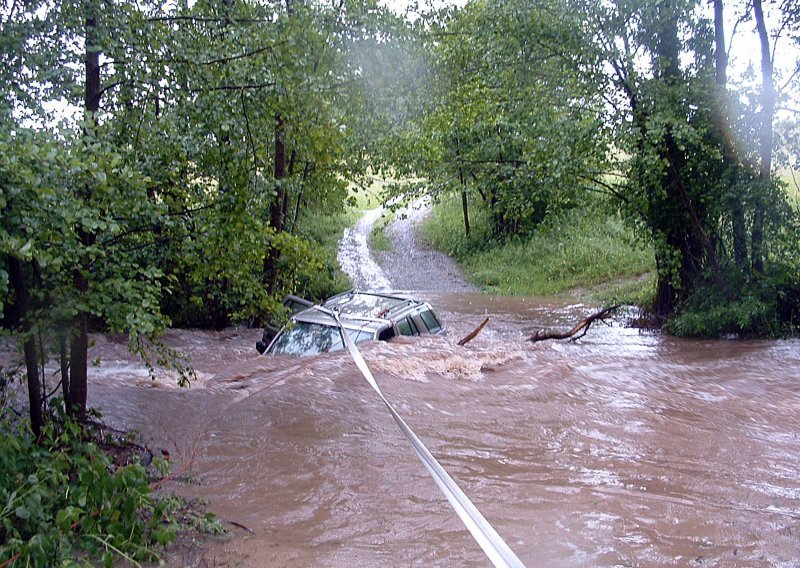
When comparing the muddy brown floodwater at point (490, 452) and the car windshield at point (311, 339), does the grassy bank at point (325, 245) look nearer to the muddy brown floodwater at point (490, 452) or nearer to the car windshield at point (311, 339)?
the car windshield at point (311, 339)

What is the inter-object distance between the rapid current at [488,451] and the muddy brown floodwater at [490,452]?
0.9 inches

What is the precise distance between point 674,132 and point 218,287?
8559mm

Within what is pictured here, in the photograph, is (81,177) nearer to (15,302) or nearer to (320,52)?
(15,302)

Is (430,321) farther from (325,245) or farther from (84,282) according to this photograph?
(325,245)

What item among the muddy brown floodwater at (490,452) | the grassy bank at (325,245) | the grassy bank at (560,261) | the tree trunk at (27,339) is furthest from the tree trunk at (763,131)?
the tree trunk at (27,339)

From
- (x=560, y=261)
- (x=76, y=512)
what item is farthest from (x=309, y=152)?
(x=560, y=261)

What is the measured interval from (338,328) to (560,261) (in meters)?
20.6

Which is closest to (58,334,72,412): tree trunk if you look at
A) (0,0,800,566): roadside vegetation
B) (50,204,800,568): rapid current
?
(0,0,800,566): roadside vegetation

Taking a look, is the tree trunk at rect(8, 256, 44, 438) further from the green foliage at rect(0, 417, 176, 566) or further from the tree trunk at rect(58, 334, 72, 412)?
the green foliage at rect(0, 417, 176, 566)

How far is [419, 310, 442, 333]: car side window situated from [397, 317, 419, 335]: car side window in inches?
20.8

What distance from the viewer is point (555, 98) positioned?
49.5 feet

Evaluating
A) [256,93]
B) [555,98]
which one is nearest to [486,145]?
[555,98]

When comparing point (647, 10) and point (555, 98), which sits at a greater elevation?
point (647, 10)

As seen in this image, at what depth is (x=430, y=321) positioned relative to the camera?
12.7 m
